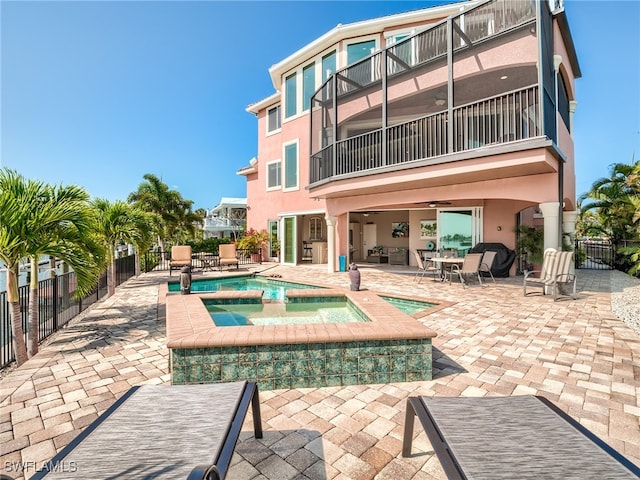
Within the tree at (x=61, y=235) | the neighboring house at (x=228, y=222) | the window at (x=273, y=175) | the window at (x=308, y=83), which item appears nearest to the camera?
the tree at (x=61, y=235)

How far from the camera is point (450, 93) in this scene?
302 inches

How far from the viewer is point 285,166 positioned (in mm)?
16969

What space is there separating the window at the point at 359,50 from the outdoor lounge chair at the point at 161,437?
14580mm

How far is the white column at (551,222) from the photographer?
303 inches

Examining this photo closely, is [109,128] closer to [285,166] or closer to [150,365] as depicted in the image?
[285,166]

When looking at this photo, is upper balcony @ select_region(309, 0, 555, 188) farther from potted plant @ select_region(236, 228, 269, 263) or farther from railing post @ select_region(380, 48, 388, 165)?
potted plant @ select_region(236, 228, 269, 263)

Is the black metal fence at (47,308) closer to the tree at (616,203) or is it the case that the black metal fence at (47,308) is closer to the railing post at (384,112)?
the railing post at (384,112)

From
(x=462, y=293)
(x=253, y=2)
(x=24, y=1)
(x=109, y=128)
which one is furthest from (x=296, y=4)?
(x=109, y=128)

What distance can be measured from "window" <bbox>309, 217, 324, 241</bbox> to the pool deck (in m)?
12.6

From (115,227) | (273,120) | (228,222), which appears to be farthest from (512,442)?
(228,222)

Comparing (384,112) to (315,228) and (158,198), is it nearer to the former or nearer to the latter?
(315,228)

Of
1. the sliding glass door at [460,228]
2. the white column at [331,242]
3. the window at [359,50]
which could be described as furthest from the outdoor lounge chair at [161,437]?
the window at [359,50]

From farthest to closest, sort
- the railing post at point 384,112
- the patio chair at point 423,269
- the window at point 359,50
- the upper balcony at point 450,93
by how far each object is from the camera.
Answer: the window at point 359,50 → the patio chair at point 423,269 → the railing post at point 384,112 → the upper balcony at point 450,93

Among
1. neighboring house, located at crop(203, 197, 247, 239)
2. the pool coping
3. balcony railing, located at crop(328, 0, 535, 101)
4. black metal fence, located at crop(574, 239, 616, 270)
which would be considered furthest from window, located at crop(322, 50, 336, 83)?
neighboring house, located at crop(203, 197, 247, 239)
